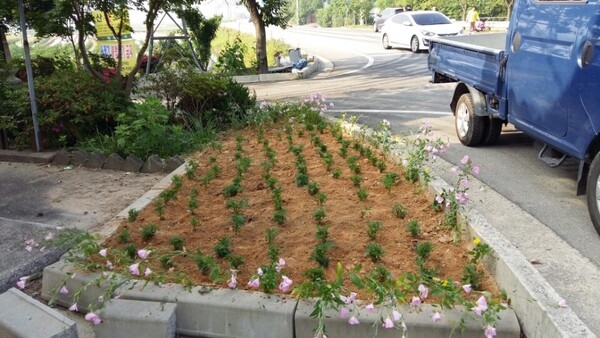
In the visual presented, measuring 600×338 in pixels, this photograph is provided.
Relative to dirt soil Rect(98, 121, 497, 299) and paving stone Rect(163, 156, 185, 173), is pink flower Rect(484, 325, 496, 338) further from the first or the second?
paving stone Rect(163, 156, 185, 173)

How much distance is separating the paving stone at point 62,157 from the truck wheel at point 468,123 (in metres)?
4.74

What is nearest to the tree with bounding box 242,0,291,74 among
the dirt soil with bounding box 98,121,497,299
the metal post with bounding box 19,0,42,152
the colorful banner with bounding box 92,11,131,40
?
the colorful banner with bounding box 92,11,131,40

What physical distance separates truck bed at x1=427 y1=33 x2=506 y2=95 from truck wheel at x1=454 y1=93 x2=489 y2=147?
9.8 inches

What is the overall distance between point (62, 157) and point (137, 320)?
424 centimetres

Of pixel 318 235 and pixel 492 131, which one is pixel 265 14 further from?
pixel 318 235

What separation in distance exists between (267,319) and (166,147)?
12.4 feet

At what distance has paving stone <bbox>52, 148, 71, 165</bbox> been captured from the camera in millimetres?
6496

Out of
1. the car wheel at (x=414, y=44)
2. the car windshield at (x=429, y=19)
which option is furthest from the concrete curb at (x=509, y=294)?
the car windshield at (x=429, y=19)

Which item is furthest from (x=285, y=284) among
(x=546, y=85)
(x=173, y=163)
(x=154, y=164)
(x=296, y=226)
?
(x=154, y=164)

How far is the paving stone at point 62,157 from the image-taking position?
6496 mm

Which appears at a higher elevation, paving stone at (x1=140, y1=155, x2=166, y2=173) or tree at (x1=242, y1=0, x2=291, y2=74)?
tree at (x1=242, y1=0, x2=291, y2=74)

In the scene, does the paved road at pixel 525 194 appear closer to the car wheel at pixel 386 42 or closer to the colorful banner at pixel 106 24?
the colorful banner at pixel 106 24

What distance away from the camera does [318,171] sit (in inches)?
201

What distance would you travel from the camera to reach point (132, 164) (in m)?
6.12
